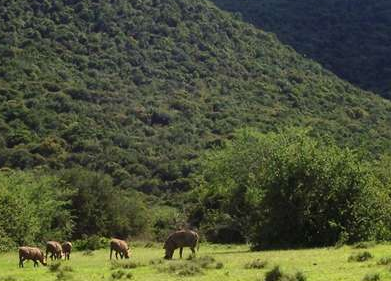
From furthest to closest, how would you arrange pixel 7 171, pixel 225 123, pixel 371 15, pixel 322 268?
pixel 371 15
pixel 225 123
pixel 7 171
pixel 322 268

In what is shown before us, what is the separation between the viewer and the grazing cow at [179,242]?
3066cm

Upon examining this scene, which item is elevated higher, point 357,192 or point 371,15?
point 371,15

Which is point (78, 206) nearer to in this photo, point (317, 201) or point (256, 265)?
point (317, 201)

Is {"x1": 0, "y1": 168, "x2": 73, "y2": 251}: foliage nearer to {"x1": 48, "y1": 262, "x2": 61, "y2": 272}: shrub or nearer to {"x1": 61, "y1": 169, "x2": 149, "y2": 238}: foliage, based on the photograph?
{"x1": 61, "y1": 169, "x2": 149, "y2": 238}: foliage

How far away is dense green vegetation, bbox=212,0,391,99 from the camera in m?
122

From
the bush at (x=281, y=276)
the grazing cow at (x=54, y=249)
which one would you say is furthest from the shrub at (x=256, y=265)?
the grazing cow at (x=54, y=249)

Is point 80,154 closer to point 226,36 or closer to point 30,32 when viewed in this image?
point 30,32

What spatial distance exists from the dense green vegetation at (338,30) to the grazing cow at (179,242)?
284 feet

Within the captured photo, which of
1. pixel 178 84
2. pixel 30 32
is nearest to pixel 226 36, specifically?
pixel 178 84

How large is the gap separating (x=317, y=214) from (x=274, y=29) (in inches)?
3867

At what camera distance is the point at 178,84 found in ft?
326

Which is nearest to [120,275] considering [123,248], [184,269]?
[184,269]

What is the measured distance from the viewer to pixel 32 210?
180ft

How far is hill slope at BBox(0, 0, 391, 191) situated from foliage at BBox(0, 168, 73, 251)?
17.2 meters
